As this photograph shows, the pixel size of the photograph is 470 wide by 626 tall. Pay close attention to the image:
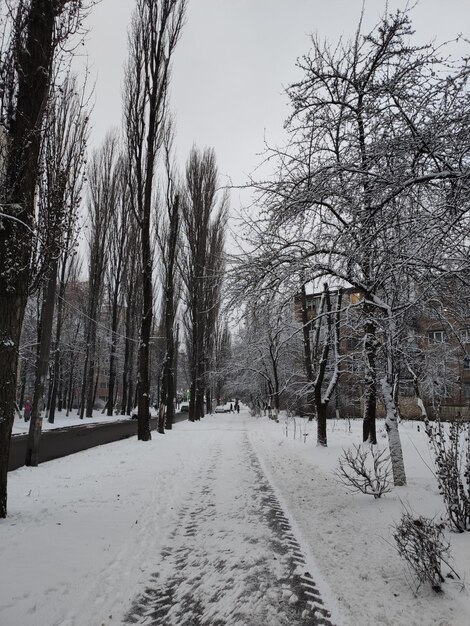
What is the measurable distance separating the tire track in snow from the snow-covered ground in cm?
1

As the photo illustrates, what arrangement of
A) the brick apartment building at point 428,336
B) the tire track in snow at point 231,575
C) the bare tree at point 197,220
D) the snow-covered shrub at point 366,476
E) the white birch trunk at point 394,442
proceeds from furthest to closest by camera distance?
the bare tree at point 197,220 → the white birch trunk at point 394,442 → the brick apartment building at point 428,336 → the snow-covered shrub at point 366,476 → the tire track in snow at point 231,575

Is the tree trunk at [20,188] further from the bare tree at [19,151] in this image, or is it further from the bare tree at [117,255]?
the bare tree at [117,255]

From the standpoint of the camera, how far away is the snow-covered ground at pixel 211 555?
3.30 metres

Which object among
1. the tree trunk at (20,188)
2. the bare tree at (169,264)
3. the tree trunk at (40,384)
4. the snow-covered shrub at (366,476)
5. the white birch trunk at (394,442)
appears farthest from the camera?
the bare tree at (169,264)

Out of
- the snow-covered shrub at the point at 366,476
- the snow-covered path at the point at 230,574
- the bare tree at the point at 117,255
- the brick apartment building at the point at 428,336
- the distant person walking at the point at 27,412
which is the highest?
the bare tree at the point at 117,255

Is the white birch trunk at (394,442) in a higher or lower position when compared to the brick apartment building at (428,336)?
lower

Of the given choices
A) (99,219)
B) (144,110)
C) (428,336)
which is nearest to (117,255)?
(99,219)

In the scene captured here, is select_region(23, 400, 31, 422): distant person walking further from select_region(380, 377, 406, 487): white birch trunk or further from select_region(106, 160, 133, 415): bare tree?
select_region(380, 377, 406, 487): white birch trunk

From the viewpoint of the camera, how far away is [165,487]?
7930mm

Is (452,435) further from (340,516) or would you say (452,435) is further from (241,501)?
(241,501)

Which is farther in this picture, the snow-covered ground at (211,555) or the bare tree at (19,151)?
the bare tree at (19,151)

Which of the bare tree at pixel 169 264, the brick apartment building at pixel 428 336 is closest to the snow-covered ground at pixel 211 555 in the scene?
the brick apartment building at pixel 428 336

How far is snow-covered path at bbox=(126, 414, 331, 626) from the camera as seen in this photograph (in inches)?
129

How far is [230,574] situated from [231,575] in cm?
2
